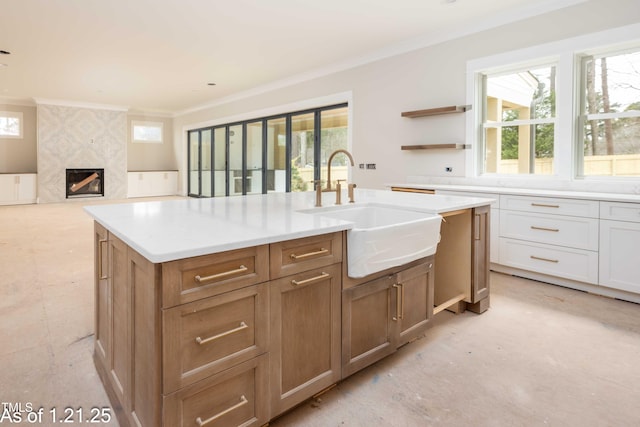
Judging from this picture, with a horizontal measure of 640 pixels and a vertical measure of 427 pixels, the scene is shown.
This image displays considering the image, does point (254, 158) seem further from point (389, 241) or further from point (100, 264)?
point (389, 241)

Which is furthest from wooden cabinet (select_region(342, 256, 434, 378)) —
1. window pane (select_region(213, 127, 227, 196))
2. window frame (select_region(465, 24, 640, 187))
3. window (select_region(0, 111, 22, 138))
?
window (select_region(0, 111, 22, 138))

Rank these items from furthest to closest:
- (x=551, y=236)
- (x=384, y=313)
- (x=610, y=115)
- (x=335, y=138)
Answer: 1. (x=335, y=138)
2. (x=610, y=115)
3. (x=551, y=236)
4. (x=384, y=313)

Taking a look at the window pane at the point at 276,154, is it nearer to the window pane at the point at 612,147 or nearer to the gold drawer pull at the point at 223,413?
the window pane at the point at 612,147

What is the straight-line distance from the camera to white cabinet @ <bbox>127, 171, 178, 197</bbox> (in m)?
10.9

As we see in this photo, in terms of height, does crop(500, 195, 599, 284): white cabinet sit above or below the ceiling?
below

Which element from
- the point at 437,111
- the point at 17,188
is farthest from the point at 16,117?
the point at 437,111

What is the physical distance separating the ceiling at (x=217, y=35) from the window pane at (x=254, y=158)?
1.18 metres

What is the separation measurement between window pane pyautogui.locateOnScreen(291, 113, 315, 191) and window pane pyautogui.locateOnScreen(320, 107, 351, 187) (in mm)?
271

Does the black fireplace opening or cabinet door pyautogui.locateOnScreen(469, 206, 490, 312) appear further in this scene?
the black fireplace opening

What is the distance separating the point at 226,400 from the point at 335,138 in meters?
5.39

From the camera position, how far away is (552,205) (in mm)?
3307

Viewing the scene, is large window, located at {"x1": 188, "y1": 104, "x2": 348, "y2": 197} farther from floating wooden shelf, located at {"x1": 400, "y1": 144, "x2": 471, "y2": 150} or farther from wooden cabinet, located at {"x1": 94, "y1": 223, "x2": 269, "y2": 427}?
wooden cabinet, located at {"x1": 94, "y1": 223, "x2": 269, "y2": 427}

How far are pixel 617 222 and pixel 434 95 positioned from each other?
2.50 meters

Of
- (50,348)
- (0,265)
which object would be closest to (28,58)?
(0,265)
